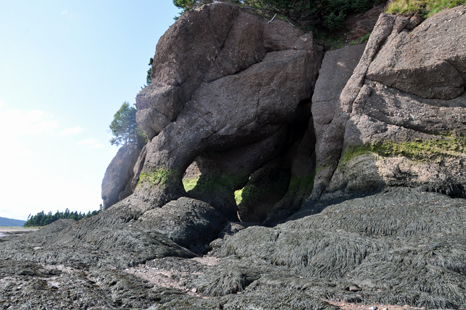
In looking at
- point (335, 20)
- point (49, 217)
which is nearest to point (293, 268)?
point (335, 20)

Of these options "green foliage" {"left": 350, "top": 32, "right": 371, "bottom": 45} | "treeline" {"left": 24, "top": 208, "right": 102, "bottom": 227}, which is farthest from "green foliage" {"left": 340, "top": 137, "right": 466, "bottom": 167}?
A: "treeline" {"left": 24, "top": 208, "right": 102, "bottom": 227}

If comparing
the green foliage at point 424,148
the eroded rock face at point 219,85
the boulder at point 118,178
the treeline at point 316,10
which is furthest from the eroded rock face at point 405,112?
the boulder at point 118,178

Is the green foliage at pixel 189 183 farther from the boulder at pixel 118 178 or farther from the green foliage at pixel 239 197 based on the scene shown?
the boulder at pixel 118 178

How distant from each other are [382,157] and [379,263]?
543 cm

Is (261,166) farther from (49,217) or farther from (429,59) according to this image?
(49,217)

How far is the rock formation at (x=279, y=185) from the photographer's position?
608 centimetres

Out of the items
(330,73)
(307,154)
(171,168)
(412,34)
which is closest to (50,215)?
(171,168)

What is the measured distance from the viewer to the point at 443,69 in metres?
10.9

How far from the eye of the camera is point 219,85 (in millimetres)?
15922

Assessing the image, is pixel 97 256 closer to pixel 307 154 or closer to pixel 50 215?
pixel 307 154

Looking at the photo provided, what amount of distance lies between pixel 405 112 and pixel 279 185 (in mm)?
9150

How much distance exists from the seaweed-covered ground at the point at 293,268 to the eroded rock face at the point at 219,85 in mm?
5494

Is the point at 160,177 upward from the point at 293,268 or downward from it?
upward

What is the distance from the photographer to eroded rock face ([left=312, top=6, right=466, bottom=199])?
10500 millimetres
